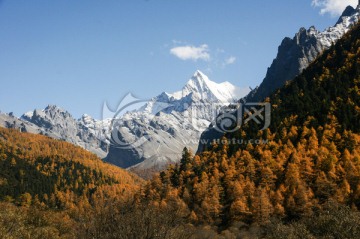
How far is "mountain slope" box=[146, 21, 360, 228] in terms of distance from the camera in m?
97.5

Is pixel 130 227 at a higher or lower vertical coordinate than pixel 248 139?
lower

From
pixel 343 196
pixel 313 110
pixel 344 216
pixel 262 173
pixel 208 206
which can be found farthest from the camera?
pixel 313 110

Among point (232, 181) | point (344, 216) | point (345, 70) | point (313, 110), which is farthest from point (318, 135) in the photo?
point (344, 216)

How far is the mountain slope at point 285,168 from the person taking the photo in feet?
320

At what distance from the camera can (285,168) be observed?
11288 cm

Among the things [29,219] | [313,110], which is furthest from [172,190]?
[313,110]

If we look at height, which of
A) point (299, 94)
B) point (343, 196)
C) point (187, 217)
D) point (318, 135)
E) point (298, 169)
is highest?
point (299, 94)

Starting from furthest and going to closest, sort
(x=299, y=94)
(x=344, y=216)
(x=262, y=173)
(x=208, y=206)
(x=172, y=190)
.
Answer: (x=299, y=94), (x=172, y=190), (x=262, y=173), (x=208, y=206), (x=344, y=216)

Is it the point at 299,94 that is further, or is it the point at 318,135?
the point at 299,94

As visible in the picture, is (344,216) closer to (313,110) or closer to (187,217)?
(187,217)

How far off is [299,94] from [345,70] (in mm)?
25463

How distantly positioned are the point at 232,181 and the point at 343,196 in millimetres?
34383

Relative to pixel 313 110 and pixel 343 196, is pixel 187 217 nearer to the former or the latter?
pixel 343 196

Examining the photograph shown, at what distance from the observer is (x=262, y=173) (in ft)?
368
